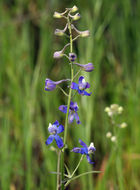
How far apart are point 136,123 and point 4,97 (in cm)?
149

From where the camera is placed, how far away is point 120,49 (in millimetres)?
3588

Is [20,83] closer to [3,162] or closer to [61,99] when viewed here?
[61,99]

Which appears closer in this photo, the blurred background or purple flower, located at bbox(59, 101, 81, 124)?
purple flower, located at bbox(59, 101, 81, 124)

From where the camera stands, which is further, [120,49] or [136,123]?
[120,49]

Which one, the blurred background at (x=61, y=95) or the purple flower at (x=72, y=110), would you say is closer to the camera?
the purple flower at (x=72, y=110)

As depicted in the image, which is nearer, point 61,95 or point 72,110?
point 72,110

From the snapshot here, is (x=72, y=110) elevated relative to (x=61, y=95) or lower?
lower

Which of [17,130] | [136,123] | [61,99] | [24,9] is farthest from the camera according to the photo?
[24,9]

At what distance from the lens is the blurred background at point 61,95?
7.44ft

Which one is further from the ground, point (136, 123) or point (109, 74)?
point (109, 74)

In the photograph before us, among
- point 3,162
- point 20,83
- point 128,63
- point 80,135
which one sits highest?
point 128,63

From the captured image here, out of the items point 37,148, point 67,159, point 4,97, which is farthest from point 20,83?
point 67,159

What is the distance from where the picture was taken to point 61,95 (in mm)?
3252

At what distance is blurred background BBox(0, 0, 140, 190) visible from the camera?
227 cm
